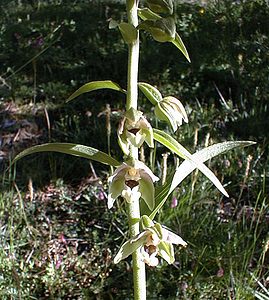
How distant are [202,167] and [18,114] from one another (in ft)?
8.30

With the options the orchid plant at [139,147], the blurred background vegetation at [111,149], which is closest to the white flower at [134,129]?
Result: the orchid plant at [139,147]

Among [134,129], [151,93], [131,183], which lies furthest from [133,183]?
[151,93]

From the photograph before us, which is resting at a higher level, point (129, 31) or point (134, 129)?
point (129, 31)

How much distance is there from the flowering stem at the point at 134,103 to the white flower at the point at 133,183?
4cm

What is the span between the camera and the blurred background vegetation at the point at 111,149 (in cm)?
248

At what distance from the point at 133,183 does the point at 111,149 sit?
5.81 ft

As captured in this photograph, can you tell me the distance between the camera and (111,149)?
3311 mm

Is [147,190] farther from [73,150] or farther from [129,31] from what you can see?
[129,31]

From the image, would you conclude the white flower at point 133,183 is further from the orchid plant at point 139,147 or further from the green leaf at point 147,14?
the green leaf at point 147,14

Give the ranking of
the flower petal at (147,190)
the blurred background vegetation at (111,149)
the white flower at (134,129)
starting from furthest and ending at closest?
the blurred background vegetation at (111,149) < the flower petal at (147,190) < the white flower at (134,129)

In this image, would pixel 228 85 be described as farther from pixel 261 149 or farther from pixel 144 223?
pixel 144 223

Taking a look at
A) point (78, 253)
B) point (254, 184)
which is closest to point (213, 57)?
point (254, 184)

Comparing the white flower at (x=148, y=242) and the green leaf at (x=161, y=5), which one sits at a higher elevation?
the green leaf at (x=161, y=5)

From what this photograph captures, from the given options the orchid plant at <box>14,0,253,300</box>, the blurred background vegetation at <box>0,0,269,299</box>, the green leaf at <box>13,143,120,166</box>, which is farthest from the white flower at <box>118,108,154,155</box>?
the blurred background vegetation at <box>0,0,269,299</box>
